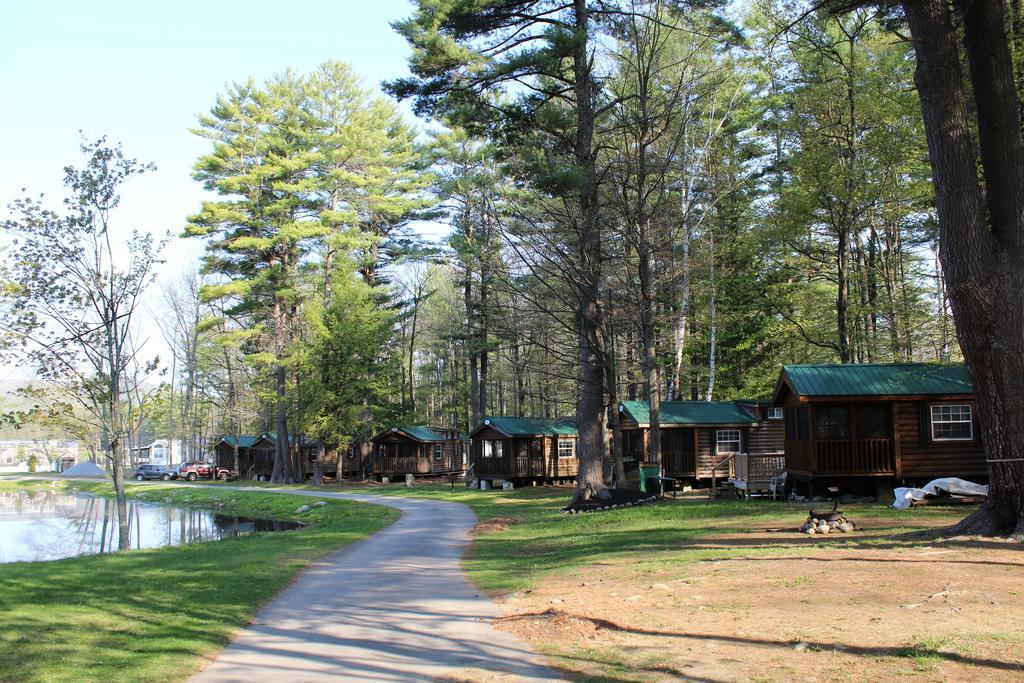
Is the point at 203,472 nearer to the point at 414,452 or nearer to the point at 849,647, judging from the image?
the point at 414,452

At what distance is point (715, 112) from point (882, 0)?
18855 millimetres

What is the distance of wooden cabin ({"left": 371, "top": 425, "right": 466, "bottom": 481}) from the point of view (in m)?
43.5

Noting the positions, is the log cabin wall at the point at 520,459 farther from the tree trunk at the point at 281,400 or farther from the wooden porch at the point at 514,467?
the tree trunk at the point at 281,400

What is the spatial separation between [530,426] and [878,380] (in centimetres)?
1818

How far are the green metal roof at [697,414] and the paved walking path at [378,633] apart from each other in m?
16.9

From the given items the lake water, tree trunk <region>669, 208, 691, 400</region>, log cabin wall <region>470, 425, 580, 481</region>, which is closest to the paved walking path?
the lake water

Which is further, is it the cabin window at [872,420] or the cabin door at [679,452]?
the cabin door at [679,452]

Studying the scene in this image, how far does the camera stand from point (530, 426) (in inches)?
1427

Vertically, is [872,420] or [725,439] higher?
[872,420]

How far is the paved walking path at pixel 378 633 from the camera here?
654 centimetres

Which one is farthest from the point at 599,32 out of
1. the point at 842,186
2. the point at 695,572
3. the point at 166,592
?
the point at 166,592

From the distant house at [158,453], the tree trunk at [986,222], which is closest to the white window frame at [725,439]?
the tree trunk at [986,222]

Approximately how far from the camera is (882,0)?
12391 millimetres

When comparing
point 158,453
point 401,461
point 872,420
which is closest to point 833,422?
point 872,420
